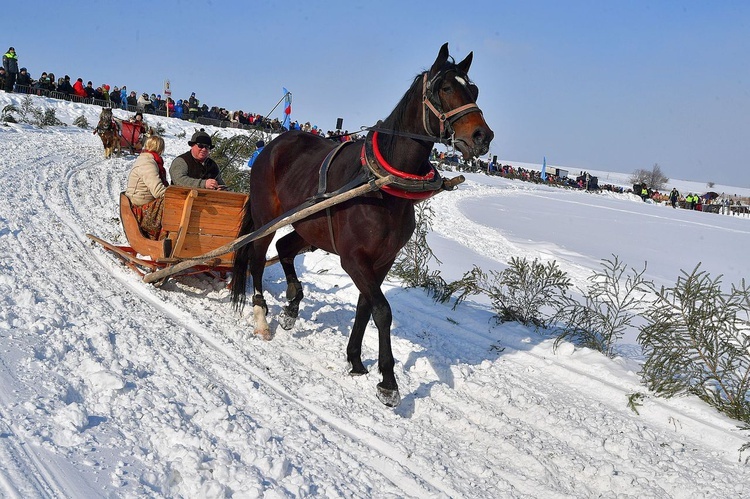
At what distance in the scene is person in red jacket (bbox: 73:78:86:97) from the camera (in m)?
28.9

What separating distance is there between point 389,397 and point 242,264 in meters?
2.54

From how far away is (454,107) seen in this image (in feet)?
13.9

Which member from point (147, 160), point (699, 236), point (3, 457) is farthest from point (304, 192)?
point (699, 236)

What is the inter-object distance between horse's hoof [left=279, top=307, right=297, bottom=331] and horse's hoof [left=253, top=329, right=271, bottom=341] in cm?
32


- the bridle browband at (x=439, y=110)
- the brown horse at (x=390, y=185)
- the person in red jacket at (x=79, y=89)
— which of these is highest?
the person in red jacket at (x=79, y=89)

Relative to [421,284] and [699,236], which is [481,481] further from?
[699,236]

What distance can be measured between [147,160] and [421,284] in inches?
139

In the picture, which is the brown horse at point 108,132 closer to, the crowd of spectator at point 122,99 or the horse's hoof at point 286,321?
the crowd of spectator at point 122,99

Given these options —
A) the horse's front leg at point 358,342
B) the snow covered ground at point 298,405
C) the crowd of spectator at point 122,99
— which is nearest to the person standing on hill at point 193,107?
the crowd of spectator at point 122,99

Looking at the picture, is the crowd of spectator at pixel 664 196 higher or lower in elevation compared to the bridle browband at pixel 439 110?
higher

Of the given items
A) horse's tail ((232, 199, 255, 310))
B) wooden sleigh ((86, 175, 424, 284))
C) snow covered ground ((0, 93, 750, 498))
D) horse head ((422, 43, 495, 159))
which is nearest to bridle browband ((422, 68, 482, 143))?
horse head ((422, 43, 495, 159))

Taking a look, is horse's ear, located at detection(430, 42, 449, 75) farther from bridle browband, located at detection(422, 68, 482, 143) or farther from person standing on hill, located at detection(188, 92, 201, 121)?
person standing on hill, located at detection(188, 92, 201, 121)

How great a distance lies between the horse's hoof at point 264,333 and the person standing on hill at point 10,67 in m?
25.5

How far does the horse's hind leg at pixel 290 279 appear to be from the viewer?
605 centimetres
